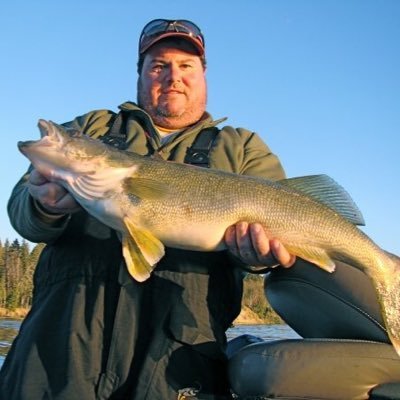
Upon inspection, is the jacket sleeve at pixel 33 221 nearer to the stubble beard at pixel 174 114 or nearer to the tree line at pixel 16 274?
the stubble beard at pixel 174 114

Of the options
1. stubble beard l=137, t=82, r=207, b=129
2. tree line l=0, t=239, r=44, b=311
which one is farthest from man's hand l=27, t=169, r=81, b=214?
tree line l=0, t=239, r=44, b=311

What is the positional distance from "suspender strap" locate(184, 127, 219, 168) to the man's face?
360mm

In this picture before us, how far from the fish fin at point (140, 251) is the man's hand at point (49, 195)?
1.39 ft

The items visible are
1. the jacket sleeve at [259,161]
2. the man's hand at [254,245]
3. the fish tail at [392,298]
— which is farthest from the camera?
the jacket sleeve at [259,161]

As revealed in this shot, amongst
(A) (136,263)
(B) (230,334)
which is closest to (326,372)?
(A) (136,263)

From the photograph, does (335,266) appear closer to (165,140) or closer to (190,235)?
(190,235)

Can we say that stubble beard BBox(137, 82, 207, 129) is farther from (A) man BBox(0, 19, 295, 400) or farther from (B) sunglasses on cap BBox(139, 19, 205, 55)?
(A) man BBox(0, 19, 295, 400)

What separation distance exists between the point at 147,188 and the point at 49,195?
638mm

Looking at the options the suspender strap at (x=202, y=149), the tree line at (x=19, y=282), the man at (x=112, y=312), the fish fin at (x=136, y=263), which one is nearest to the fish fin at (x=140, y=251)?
the fish fin at (x=136, y=263)

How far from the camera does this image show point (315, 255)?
373cm

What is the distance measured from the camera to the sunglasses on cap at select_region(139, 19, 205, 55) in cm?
485

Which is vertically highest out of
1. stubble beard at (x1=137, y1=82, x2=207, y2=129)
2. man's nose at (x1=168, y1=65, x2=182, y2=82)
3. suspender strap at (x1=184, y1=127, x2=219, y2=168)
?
man's nose at (x1=168, y1=65, x2=182, y2=82)

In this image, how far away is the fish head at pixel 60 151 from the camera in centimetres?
369

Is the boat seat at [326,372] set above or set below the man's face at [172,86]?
below
